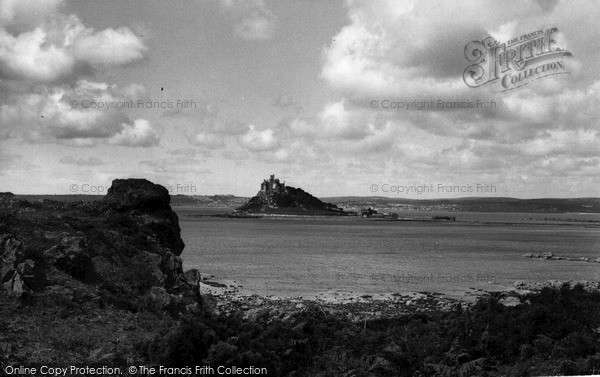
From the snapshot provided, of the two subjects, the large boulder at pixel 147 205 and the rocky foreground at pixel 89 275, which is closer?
the rocky foreground at pixel 89 275

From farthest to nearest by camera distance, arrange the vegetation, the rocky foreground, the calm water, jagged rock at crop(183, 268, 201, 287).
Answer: the calm water → jagged rock at crop(183, 268, 201, 287) → the rocky foreground → the vegetation

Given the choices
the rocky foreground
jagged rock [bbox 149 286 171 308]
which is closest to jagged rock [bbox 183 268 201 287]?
the rocky foreground

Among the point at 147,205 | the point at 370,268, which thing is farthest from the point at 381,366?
the point at 370,268

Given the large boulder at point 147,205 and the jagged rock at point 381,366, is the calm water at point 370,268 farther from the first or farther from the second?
the jagged rock at point 381,366

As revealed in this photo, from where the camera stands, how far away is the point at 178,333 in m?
13.2

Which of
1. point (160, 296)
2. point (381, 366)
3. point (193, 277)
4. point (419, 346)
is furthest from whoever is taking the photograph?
point (193, 277)

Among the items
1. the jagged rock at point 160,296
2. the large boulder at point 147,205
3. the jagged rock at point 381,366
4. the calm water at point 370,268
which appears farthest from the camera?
the calm water at point 370,268

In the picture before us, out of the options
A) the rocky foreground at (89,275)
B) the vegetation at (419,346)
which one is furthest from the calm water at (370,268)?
the vegetation at (419,346)

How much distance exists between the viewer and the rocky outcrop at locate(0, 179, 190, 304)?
59.6ft

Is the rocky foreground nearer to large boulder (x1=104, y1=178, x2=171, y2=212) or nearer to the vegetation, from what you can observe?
large boulder (x1=104, y1=178, x2=171, y2=212)

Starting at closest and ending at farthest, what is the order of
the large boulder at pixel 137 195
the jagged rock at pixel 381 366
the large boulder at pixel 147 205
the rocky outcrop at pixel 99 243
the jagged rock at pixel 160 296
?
the jagged rock at pixel 381 366, the rocky outcrop at pixel 99 243, the jagged rock at pixel 160 296, the large boulder at pixel 147 205, the large boulder at pixel 137 195

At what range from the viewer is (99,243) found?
21312mm

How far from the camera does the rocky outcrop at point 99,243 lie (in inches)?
715

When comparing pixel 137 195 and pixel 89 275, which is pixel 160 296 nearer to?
pixel 89 275
